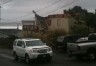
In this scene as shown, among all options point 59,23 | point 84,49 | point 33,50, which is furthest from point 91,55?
point 59,23

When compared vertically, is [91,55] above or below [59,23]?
below

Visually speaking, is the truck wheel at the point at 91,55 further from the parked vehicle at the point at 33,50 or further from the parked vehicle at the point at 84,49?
the parked vehicle at the point at 33,50

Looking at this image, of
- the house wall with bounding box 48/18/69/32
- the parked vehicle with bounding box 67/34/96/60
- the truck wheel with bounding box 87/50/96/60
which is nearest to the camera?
the parked vehicle with bounding box 67/34/96/60

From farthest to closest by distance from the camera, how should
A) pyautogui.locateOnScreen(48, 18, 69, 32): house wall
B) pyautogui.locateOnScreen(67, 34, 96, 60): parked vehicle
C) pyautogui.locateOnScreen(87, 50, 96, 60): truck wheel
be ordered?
pyautogui.locateOnScreen(48, 18, 69, 32): house wall → pyautogui.locateOnScreen(87, 50, 96, 60): truck wheel → pyautogui.locateOnScreen(67, 34, 96, 60): parked vehicle

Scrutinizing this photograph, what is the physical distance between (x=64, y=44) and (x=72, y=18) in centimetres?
2257

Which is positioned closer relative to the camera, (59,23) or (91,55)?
(91,55)

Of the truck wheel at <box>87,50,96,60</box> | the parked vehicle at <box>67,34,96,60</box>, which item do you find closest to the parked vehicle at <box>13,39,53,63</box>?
the parked vehicle at <box>67,34,96,60</box>

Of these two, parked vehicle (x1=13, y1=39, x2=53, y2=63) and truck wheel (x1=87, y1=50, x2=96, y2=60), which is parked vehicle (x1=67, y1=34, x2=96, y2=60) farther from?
parked vehicle (x1=13, y1=39, x2=53, y2=63)

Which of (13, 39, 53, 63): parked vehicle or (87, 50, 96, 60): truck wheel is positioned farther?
(87, 50, 96, 60): truck wheel

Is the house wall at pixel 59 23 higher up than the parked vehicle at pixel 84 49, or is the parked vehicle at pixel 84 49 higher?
the house wall at pixel 59 23

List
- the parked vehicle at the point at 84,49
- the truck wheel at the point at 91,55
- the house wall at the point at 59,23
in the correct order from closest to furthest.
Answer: the parked vehicle at the point at 84,49
the truck wheel at the point at 91,55
the house wall at the point at 59,23

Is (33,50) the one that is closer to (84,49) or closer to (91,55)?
(84,49)

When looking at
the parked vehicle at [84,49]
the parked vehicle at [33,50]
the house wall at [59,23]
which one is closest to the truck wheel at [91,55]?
the parked vehicle at [84,49]

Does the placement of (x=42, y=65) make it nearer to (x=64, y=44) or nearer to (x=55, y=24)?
(x=64, y=44)
